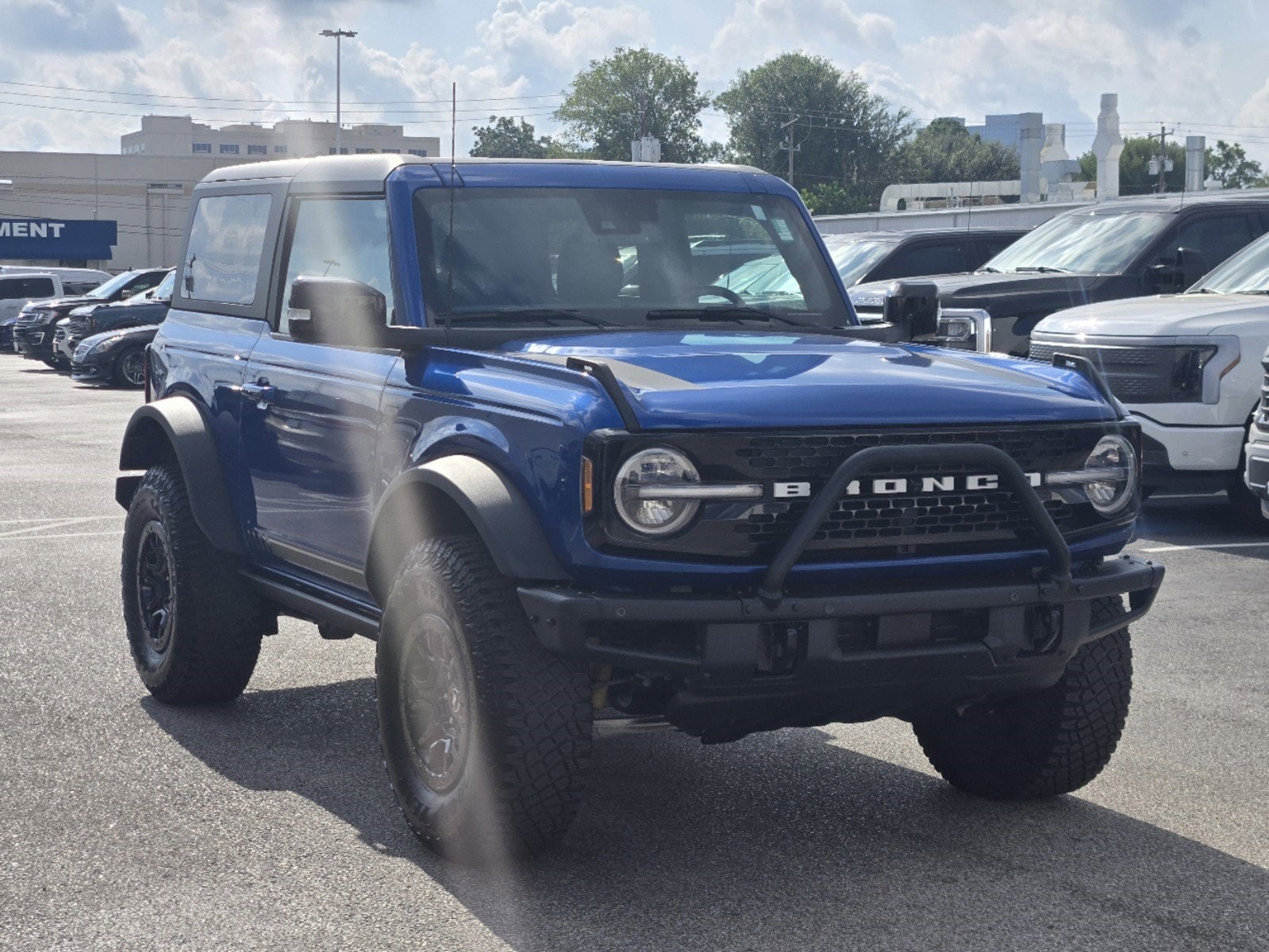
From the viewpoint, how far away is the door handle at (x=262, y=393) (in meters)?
5.91

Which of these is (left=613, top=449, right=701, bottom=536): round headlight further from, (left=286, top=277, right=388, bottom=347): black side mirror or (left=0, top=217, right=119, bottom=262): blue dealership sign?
(left=0, top=217, right=119, bottom=262): blue dealership sign

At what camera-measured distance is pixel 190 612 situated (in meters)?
6.27

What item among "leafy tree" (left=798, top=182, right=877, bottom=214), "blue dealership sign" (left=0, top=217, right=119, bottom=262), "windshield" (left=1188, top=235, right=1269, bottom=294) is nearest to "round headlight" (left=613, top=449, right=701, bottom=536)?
"windshield" (left=1188, top=235, right=1269, bottom=294)

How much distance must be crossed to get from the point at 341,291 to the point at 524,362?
73 cm

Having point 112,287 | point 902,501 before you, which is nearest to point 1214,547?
point 902,501

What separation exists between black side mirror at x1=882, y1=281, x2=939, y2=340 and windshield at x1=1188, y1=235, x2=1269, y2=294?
5927 mm

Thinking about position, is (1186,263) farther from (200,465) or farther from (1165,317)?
(200,465)

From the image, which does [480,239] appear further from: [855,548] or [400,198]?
[855,548]

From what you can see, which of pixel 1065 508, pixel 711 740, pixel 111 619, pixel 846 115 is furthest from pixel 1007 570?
pixel 846 115

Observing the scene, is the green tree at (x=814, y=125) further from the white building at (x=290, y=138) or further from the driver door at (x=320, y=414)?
the driver door at (x=320, y=414)

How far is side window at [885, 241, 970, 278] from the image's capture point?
16953mm

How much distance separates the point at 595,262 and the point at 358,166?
0.89m

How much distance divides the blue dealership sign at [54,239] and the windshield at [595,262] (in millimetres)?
69716

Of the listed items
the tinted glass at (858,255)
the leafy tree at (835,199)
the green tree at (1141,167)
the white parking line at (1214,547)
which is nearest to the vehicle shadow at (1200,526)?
the white parking line at (1214,547)
